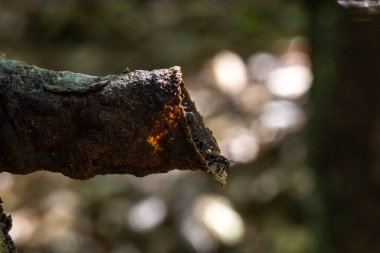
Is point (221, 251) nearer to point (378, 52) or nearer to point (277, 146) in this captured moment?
point (277, 146)

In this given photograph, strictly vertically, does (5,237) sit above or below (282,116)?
below

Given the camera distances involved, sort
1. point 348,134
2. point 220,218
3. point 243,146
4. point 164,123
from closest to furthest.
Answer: point 164,123, point 348,134, point 220,218, point 243,146

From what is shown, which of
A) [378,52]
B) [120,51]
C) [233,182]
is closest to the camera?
[378,52]

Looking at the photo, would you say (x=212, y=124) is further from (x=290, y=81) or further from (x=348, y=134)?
(x=348, y=134)

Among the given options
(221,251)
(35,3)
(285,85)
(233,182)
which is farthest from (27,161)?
(35,3)

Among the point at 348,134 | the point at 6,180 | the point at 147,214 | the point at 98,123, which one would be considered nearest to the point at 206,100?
the point at 147,214

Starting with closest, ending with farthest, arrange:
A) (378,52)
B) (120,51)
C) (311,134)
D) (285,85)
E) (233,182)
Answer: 1. (378,52)
2. (311,134)
3. (233,182)
4. (285,85)
5. (120,51)

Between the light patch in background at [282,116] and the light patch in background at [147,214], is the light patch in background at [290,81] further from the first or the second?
the light patch in background at [147,214]

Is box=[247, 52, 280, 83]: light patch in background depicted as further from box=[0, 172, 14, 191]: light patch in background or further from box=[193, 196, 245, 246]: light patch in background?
box=[0, 172, 14, 191]: light patch in background
